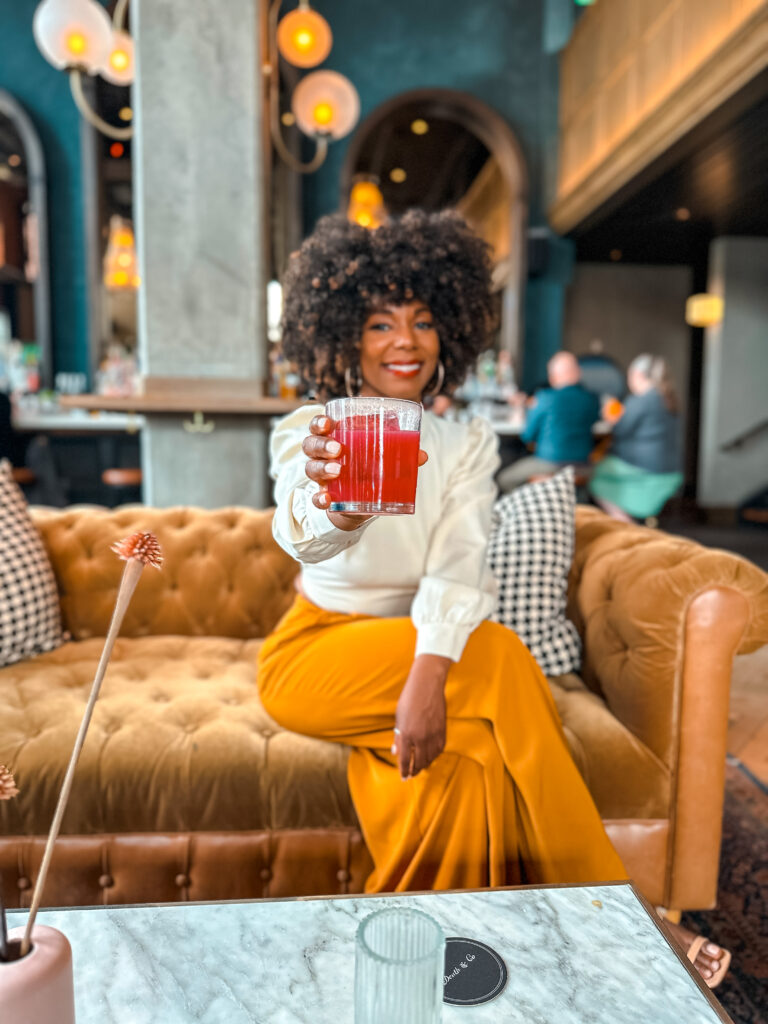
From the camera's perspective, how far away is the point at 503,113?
271 inches

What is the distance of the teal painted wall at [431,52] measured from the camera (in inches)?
262

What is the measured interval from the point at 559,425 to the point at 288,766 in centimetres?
362

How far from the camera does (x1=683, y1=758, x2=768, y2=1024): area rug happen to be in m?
1.34

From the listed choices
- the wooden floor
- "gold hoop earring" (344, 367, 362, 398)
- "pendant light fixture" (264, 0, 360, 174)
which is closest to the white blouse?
"gold hoop earring" (344, 367, 362, 398)

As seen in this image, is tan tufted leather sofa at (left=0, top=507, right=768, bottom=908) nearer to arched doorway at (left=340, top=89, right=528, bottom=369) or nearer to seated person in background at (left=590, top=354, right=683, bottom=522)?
seated person in background at (left=590, top=354, right=683, bottom=522)

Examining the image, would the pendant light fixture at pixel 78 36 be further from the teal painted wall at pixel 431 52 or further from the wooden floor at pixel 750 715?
the wooden floor at pixel 750 715

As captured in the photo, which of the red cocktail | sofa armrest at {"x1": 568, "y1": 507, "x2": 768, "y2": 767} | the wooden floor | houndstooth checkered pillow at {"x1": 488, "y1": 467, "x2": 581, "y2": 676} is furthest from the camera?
the wooden floor

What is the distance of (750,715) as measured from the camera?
276cm

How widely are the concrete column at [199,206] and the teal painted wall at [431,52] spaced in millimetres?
3854

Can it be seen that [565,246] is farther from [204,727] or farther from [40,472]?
[204,727]

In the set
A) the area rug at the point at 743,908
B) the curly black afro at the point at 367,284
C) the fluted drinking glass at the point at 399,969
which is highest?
the curly black afro at the point at 367,284

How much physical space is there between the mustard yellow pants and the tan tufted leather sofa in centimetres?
12

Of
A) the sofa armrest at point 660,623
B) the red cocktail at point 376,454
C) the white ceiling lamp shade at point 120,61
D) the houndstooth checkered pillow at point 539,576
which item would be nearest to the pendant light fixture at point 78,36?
the white ceiling lamp shade at point 120,61

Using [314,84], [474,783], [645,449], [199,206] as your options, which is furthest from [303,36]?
[474,783]
